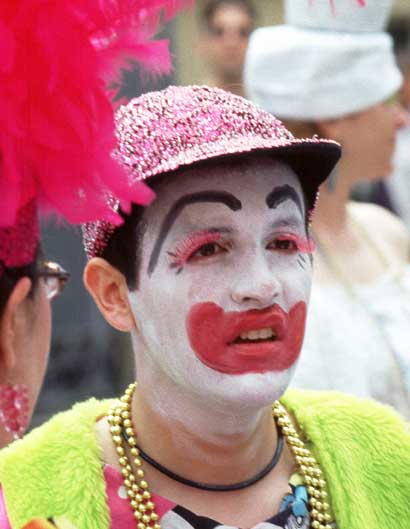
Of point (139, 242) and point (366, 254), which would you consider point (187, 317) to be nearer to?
point (139, 242)

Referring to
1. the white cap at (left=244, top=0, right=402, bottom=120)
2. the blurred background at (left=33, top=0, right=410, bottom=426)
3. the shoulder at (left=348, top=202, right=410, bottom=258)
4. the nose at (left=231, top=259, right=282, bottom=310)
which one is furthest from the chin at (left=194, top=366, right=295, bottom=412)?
the blurred background at (left=33, top=0, right=410, bottom=426)

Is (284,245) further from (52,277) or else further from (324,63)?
(324,63)

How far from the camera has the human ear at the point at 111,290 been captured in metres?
2.32

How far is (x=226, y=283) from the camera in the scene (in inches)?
85.9

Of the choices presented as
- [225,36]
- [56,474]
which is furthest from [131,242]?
[225,36]

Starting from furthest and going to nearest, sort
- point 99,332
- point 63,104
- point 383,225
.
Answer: point 99,332 → point 383,225 → point 63,104

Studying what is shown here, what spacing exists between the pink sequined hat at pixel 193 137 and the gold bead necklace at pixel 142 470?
1.02 ft

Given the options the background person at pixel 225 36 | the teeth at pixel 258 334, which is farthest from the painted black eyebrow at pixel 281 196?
the background person at pixel 225 36

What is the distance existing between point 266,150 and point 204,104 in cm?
15

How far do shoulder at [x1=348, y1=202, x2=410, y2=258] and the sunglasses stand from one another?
72.0 inches

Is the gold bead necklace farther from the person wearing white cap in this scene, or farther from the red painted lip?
the person wearing white cap

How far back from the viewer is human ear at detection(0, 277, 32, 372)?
2020mm

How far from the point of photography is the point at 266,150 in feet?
7.13

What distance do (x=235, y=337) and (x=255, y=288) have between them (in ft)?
0.35
